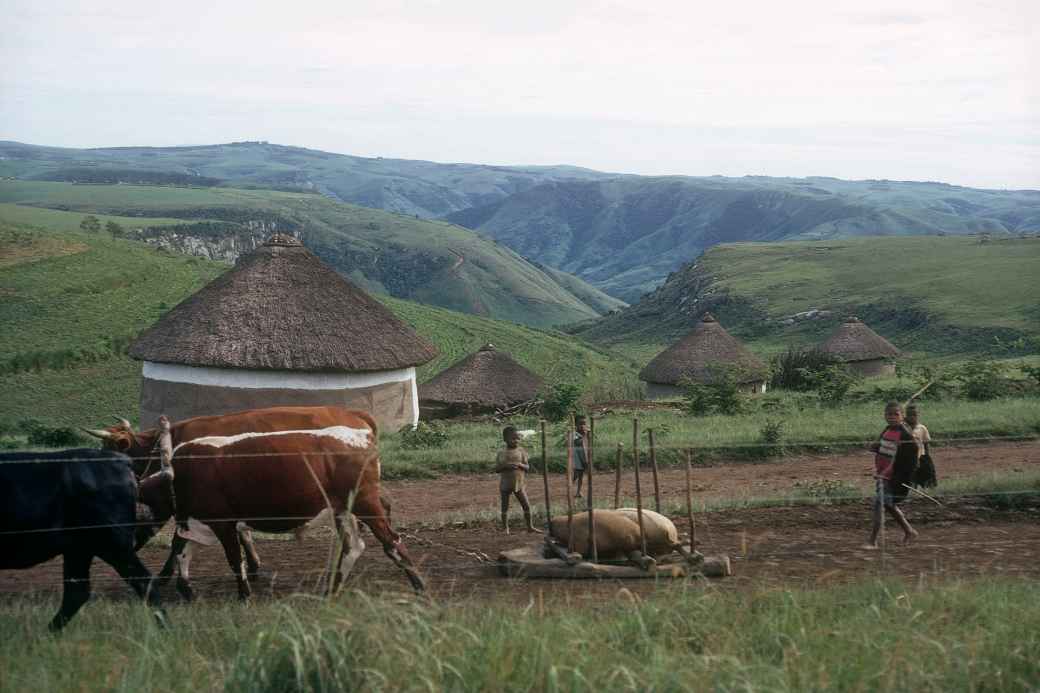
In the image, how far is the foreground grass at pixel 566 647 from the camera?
17.0ft

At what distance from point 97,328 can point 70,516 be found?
42.0 meters

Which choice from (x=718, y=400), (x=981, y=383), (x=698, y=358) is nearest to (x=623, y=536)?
(x=718, y=400)


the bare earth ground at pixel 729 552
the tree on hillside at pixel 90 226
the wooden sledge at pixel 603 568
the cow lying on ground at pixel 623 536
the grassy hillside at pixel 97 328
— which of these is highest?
the tree on hillside at pixel 90 226

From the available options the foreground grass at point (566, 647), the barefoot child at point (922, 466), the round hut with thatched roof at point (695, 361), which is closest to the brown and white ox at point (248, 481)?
the foreground grass at point (566, 647)

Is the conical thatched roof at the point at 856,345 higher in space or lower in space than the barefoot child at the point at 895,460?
lower

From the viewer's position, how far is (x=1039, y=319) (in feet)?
172

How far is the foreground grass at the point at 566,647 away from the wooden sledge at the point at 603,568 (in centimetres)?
162

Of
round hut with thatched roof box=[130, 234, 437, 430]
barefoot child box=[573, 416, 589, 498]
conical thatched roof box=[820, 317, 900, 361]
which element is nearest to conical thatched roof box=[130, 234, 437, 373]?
round hut with thatched roof box=[130, 234, 437, 430]

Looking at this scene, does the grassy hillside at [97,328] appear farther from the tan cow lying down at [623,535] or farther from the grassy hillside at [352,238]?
the grassy hillside at [352,238]

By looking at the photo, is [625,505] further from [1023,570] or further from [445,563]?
[1023,570]

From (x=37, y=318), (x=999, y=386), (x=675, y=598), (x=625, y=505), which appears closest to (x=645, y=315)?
(x=37, y=318)

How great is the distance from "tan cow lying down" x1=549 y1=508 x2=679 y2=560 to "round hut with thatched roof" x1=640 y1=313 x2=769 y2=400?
24.5 metres

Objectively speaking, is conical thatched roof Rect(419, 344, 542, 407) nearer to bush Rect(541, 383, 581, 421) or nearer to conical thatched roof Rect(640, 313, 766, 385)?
bush Rect(541, 383, 581, 421)

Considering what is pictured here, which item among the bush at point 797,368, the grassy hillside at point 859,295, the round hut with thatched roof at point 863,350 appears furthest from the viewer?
the grassy hillside at point 859,295
